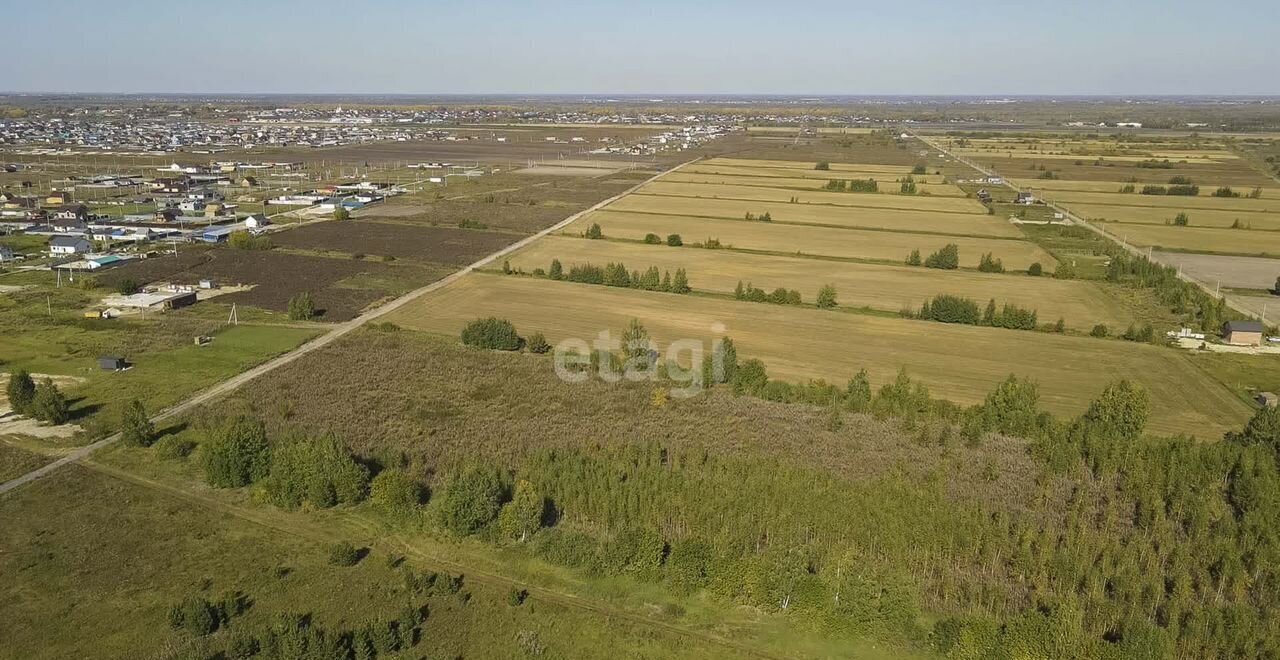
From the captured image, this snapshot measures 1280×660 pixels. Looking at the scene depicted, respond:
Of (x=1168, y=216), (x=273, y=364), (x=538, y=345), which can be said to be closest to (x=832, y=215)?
(x=1168, y=216)

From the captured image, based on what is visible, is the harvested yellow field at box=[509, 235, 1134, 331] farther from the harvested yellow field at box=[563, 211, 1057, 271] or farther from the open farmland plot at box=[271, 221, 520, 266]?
the open farmland plot at box=[271, 221, 520, 266]

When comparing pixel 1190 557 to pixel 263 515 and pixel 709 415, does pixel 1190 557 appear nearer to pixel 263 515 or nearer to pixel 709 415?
pixel 709 415

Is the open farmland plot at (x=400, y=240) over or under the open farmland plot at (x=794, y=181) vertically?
under

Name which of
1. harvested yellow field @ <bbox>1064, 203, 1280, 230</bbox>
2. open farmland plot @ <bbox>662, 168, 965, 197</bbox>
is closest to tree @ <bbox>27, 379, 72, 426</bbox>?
open farmland plot @ <bbox>662, 168, 965, 197</bbox>

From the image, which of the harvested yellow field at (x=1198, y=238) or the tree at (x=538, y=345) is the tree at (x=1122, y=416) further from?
the harvested yellow field at (x=1198, y=238)

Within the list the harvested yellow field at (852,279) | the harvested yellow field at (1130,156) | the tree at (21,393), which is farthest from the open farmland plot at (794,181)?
the tree at (21,393)

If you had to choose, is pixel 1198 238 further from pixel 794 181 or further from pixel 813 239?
pixel 794 181

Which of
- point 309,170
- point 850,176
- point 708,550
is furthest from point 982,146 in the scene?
point 708,550
